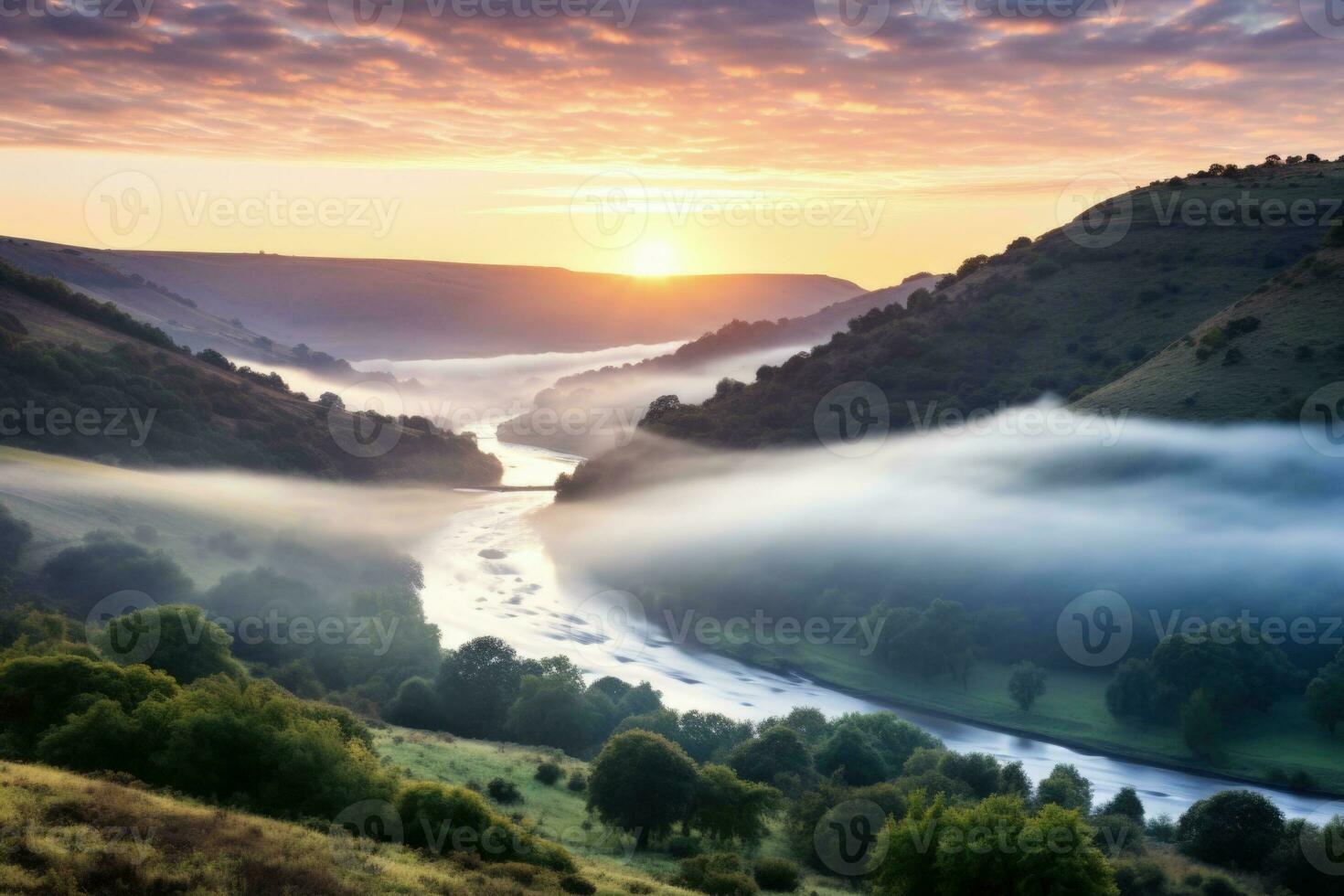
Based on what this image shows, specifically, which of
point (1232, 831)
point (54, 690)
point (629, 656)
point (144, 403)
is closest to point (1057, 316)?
point (629, 656)

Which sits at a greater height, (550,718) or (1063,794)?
(1063,794)

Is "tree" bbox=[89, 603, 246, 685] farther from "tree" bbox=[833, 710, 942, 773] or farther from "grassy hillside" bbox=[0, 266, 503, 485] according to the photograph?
"grassy hillside" bbox=[0, 266, 503, 485]

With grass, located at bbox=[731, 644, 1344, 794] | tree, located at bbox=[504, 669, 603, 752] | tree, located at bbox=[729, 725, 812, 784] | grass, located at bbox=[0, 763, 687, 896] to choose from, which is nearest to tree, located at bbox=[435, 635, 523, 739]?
tree, located at bbox=[504, 669, 603, 752]

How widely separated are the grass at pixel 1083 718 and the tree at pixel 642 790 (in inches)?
1329

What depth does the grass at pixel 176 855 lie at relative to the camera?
62.1ft

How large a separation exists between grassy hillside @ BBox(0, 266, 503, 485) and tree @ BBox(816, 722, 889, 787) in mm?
70266

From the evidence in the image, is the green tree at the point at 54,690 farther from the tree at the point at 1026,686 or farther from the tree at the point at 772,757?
the tree at the point at 1026,686

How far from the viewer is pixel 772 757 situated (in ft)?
151

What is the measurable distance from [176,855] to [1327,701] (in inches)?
2338

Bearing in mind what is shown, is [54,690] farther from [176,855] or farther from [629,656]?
[629,656]

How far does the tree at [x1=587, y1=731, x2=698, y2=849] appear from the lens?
37531mm

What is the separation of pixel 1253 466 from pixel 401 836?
245 ft

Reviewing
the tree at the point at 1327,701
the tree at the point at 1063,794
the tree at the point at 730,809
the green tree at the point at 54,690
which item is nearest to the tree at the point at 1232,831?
the tree at the point at 1063,794

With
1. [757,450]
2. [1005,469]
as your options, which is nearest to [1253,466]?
[1005,469]
